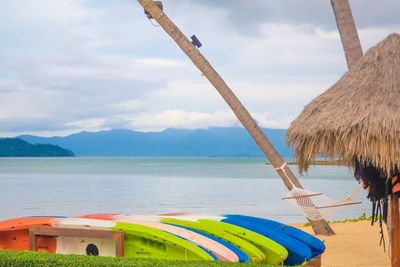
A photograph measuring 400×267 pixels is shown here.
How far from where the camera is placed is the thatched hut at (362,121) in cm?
607

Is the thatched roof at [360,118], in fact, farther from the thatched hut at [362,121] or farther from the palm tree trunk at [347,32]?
the palm tree trunk at [347,32]

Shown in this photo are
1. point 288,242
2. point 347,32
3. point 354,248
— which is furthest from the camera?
point 354,248

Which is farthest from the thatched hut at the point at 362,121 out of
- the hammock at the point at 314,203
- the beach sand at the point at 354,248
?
A: the beach sand at the point at 354,248

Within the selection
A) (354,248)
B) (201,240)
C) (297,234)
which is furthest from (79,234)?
(354,248)

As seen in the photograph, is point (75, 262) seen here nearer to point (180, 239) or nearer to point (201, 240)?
point (180, 239)

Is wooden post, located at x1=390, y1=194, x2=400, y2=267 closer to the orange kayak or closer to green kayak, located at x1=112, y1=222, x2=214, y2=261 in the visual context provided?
green kayak, located at x1=112, y1=222, x2=214, y2=261

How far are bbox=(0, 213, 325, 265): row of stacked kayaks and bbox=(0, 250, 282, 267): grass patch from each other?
519mm

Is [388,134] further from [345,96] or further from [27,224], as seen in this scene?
[27,224]

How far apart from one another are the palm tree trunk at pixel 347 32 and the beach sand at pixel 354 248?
2.73 metres

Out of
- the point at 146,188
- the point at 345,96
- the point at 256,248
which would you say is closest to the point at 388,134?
the point at 345,96

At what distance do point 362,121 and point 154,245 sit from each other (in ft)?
7.91

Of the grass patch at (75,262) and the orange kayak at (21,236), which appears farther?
the orange kayak at (21,236)

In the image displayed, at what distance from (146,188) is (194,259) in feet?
101

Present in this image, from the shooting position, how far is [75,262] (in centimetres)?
616
